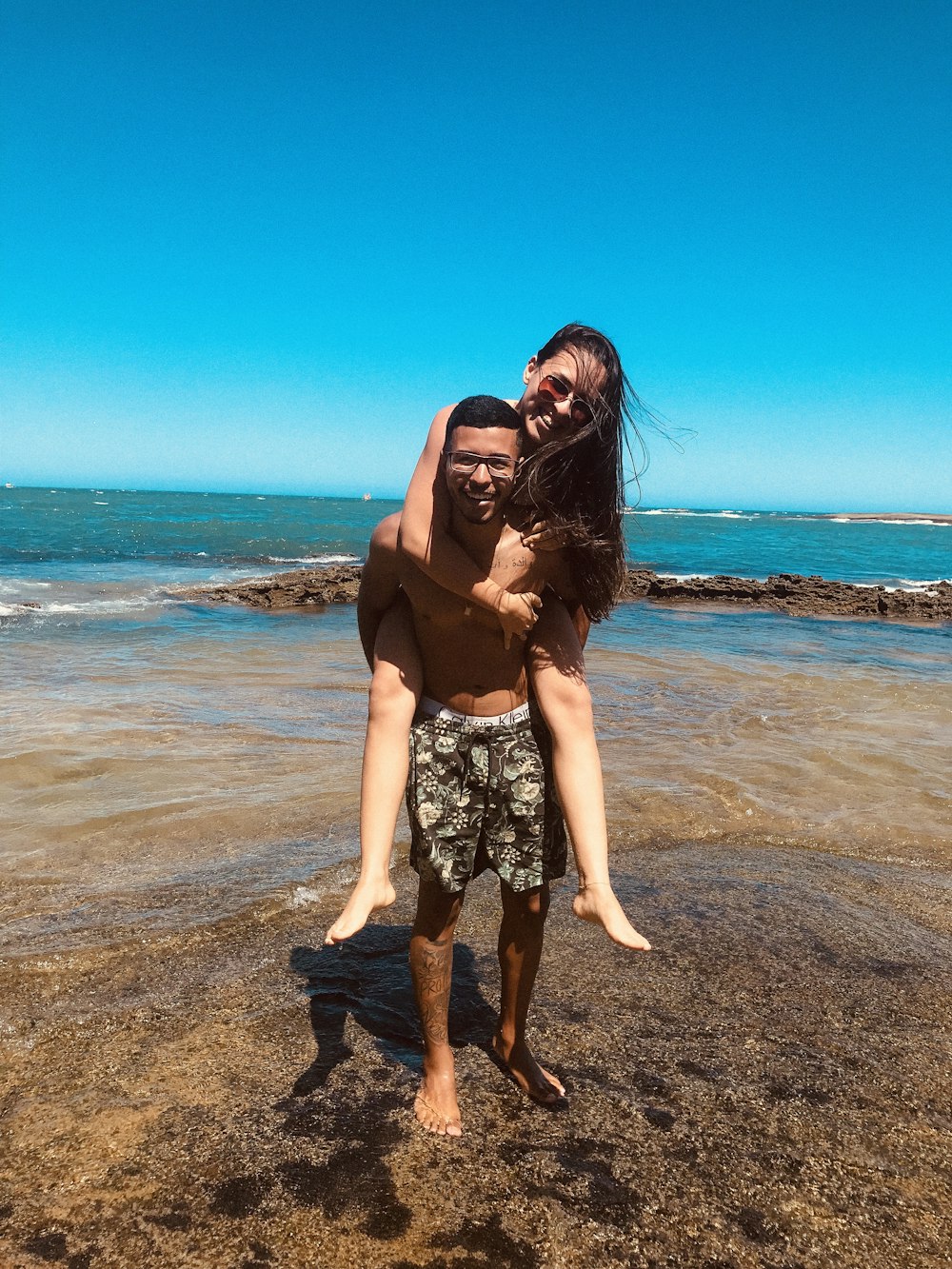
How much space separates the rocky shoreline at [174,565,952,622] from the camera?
18.2m

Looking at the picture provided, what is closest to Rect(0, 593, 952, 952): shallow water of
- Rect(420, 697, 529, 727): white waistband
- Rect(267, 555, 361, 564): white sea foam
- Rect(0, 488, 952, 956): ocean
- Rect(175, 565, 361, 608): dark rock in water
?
Rect(0, 488, 952, 956): ocean

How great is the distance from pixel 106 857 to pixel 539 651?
3.37 meters

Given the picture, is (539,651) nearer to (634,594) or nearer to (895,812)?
(895,812)

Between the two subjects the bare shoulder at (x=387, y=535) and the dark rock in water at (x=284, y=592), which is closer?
the bare shoulder at (x=387, y=535)

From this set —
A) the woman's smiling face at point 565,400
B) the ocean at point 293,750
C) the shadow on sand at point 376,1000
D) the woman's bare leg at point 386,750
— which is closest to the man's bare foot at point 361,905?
the woman's bare leg at point 386,750

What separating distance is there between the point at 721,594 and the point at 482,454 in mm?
20535

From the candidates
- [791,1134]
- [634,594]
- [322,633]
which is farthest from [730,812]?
[634,594]

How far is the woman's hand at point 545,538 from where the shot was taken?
2.48 metres

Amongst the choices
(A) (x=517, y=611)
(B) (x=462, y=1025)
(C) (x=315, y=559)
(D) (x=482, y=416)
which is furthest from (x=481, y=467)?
(C) (x=315, y=559)

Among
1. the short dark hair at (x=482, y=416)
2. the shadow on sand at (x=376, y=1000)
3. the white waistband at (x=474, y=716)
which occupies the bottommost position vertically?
the shadow on sand at (x=376, y=1000)

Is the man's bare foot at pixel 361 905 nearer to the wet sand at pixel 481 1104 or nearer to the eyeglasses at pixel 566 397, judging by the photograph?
the wet sand at pixel 481 1104

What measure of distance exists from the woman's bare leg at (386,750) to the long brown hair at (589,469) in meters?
A: 0.62

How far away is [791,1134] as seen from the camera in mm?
2572

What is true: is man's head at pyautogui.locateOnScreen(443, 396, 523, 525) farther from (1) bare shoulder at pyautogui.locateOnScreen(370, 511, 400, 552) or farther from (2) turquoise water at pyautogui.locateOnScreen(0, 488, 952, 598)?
(2) turquoise water at pyautogui.locateOnScreen(0, 488, 952, 598)
